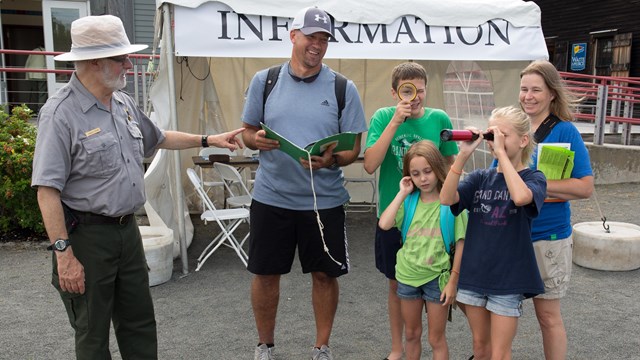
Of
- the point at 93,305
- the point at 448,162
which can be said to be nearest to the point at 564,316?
the point at 448,162

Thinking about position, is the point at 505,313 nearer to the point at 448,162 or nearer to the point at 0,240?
the point at 448,162

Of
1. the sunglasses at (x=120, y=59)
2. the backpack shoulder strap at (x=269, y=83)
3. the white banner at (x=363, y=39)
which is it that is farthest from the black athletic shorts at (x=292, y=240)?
the white banner at (x=363, y=39)

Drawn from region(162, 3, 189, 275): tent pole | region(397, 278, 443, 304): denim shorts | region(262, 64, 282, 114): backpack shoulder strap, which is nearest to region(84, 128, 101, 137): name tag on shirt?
region(262, 64, 282, 114): backpack shoulder strap

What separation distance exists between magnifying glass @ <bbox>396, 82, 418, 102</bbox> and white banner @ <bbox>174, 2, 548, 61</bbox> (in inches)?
73.5

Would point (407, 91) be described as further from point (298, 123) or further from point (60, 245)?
point (60, 245)

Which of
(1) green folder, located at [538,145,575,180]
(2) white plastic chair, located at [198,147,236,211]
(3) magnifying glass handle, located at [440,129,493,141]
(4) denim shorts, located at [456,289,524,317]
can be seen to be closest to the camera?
(3) magnifying glass handle, located at [440,129,493,141]

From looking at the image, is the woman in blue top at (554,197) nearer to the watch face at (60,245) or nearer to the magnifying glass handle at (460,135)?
the magnifying glass handle at (460,135)

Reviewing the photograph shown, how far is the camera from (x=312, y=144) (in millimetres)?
2885

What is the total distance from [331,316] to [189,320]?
126cm

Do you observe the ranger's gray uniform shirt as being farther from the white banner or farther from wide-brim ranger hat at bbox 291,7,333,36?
the white banner

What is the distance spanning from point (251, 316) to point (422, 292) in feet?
5.47

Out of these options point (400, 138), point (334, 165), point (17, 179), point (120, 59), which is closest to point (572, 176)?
point (400, 138)

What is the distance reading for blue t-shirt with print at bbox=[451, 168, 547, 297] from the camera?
7.97 feet

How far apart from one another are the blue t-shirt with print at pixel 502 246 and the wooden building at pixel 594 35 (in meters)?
15.6
